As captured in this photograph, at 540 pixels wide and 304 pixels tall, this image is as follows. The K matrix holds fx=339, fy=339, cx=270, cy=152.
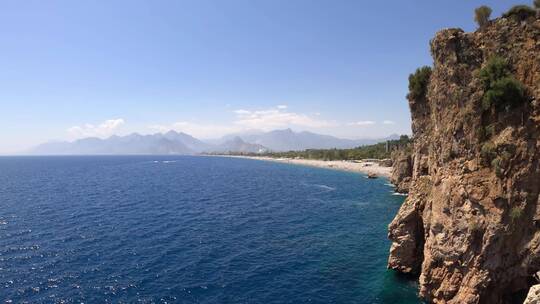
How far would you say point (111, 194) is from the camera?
102 m

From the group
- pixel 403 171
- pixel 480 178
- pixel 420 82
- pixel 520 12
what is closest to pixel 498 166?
pixel 480 178

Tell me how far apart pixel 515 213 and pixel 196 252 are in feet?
126

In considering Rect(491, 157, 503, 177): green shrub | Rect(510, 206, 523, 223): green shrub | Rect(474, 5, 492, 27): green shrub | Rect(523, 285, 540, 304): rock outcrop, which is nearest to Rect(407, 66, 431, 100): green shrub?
Rect(474, 5, 492, 27): green shrub

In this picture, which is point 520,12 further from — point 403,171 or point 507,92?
point 403,171

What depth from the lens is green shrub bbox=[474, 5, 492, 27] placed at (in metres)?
31.9

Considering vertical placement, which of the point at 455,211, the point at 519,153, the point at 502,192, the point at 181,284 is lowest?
the point at 181,284

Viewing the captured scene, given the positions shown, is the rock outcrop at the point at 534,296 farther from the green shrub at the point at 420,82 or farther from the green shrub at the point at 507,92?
the green shrub at the point at 420,82

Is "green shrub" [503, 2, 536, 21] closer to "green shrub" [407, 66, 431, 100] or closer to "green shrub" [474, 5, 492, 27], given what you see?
"green shrub" [474, 5, 492, 27]

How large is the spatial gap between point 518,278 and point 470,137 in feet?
39.7

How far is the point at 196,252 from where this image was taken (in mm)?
48625

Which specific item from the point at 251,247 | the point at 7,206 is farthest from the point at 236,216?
the point at 7,206

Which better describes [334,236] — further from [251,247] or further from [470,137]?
[470,137]

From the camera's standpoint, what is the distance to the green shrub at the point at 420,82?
53419 millimetres

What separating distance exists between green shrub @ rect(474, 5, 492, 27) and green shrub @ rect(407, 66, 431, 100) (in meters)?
20.1
